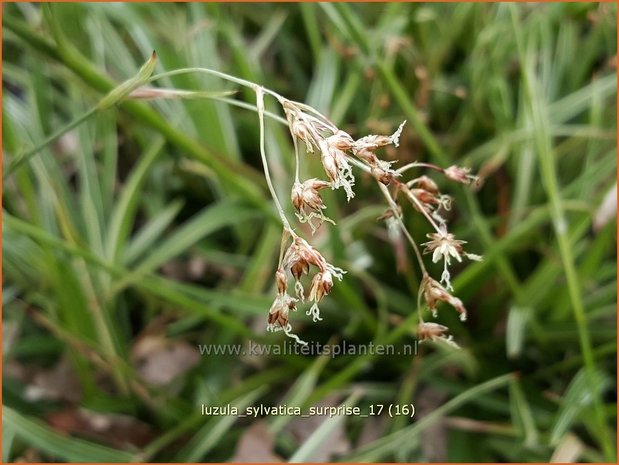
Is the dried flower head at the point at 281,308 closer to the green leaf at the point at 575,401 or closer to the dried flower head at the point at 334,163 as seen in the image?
the dried flower head at the point at 334,163

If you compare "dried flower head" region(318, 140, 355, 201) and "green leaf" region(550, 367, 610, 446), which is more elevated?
"green leaf" region(550, 367, 610, 446)

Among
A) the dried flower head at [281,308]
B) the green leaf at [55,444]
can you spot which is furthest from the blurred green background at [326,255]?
the dried flower head at [281,308]

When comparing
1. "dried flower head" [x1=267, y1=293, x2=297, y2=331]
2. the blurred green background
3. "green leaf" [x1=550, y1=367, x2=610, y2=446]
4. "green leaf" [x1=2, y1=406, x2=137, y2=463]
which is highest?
the blurred green background

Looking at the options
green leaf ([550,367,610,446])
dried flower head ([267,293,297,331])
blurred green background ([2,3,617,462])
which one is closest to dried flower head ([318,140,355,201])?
dried flower head ([267,293,297,331])

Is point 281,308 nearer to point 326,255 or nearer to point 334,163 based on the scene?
point 334,163

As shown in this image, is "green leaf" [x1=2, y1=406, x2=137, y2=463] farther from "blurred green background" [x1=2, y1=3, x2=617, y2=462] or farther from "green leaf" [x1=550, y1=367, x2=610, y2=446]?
"green leaf" [x1=550, y1=367, x2=610, y2=446]

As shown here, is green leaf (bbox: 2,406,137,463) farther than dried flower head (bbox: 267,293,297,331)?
Yes

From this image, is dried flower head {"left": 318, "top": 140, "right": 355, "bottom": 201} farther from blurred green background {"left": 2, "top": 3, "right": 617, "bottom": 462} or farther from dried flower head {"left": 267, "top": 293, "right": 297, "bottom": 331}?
blurred green background {"left": 2, "top": 3, "right": 617, "bottom": 462}

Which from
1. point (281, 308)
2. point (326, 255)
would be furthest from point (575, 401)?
point (281, 308)

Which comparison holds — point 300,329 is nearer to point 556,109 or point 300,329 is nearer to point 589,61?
point 556,109
